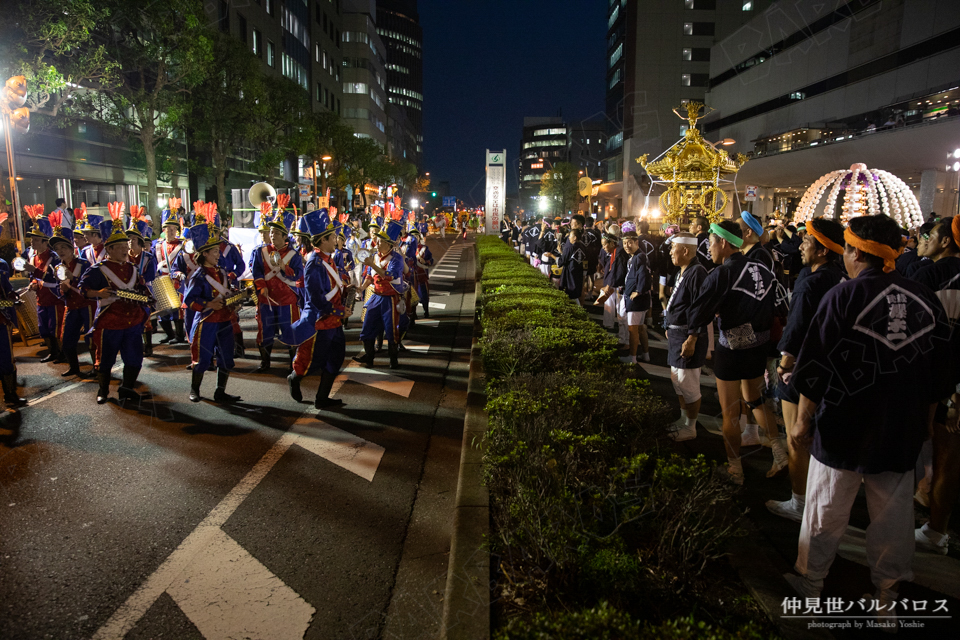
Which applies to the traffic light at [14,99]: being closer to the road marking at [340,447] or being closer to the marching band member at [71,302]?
the marching band member at [71,302]

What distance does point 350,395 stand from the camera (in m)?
6.97

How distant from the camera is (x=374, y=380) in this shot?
7680mm

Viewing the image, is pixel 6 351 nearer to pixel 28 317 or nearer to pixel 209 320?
pixel 209 320

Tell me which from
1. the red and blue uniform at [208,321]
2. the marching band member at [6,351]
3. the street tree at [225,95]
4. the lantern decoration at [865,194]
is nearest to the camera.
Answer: the lantern decoration at [865,194]

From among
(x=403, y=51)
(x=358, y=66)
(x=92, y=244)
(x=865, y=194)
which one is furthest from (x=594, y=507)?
(x=403, y=51)

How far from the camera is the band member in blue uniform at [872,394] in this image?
106 inches

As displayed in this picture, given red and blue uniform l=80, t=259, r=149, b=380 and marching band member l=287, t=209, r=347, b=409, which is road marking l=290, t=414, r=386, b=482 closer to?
marching band member l=287, t=209, r=347, b=409

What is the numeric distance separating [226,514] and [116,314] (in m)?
3.39

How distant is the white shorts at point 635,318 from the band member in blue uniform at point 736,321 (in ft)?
11.5

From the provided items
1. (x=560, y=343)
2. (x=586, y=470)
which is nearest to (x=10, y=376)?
(x=560, y=343)

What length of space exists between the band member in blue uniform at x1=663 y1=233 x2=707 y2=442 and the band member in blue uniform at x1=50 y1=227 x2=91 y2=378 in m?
7.03

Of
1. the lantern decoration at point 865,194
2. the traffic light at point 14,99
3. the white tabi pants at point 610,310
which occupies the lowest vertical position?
the white tabi pants at point 610,310

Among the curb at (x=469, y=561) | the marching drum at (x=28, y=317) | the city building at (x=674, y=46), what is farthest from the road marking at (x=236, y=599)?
the city building at (x=674, y=46)

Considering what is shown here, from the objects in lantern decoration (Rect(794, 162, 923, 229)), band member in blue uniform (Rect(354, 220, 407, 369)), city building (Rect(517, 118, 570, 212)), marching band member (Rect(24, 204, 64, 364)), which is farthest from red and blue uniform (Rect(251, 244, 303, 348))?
city building (Rect(517, 118, 570, 212))
